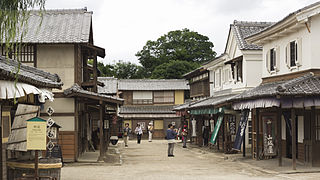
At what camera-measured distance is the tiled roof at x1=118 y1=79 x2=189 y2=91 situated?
180 feet

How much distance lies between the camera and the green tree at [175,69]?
214ft

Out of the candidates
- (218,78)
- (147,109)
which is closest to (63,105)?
(218,78)

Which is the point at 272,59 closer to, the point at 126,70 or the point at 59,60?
the point at 59,60

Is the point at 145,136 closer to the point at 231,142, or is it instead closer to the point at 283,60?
the point at 231,142

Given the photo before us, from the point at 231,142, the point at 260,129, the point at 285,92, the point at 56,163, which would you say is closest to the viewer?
the point at 56,163

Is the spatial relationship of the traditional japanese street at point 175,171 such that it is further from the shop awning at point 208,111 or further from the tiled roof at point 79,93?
the shop awning at point 208,111

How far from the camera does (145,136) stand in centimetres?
5400

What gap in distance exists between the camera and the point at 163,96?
55.3m

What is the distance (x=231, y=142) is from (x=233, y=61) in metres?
5.50

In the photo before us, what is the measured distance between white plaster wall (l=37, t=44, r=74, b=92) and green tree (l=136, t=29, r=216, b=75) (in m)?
47.7

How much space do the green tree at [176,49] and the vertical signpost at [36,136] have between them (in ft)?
190

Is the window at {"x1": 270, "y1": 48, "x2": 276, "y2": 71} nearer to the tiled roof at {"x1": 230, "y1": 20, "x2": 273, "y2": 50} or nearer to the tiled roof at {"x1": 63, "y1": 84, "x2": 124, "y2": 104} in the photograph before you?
the tiled roof at {"x1": 230, "y1": 20, "x2": 273, "y2": 50}

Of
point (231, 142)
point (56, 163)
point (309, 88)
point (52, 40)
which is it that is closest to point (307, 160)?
point (309, 88)

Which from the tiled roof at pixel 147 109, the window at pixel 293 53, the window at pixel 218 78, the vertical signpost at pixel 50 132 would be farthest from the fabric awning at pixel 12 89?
the tiled roof at pixel 147 109
